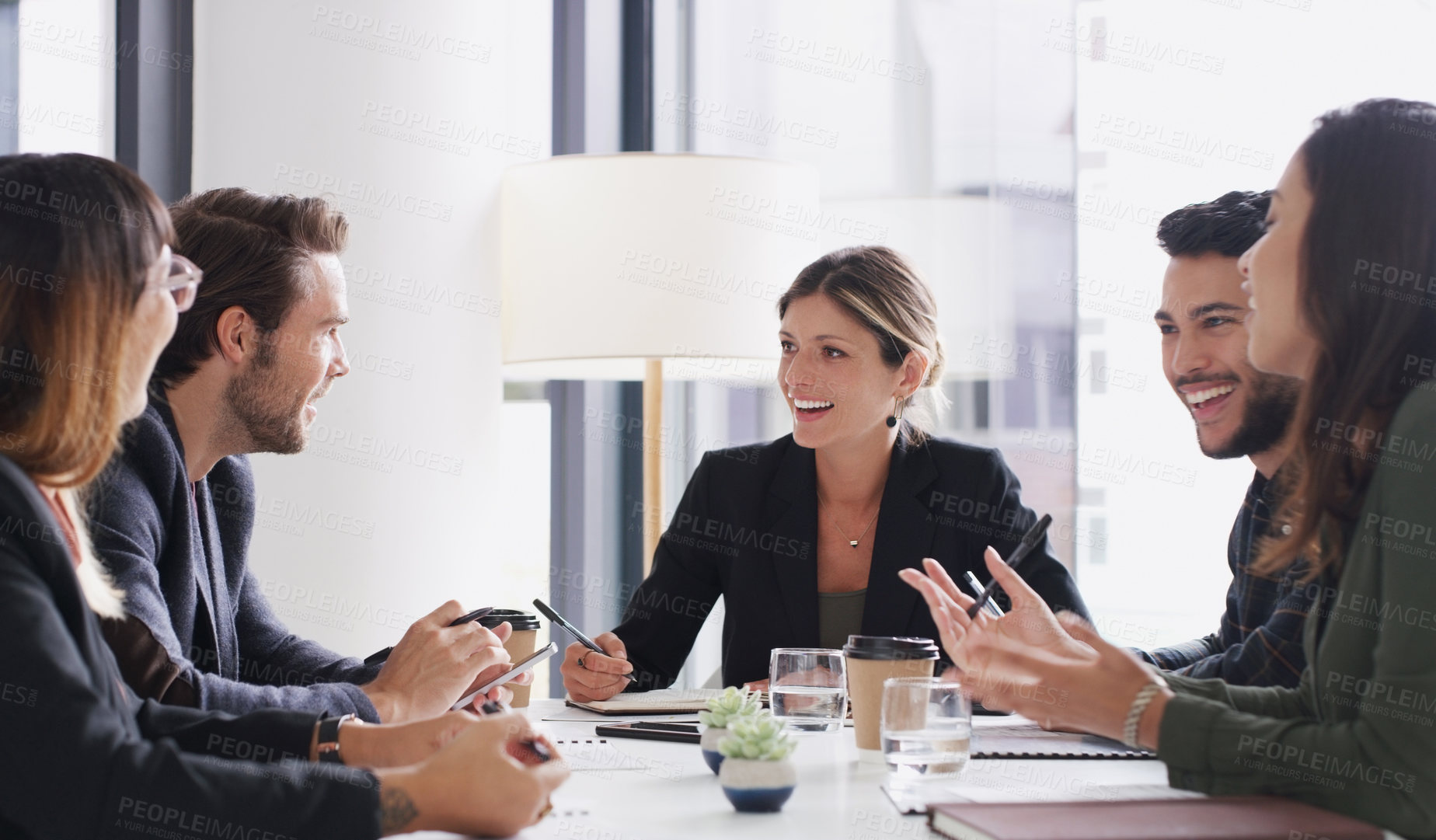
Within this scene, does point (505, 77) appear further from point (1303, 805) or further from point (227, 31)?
point (1303, 805)

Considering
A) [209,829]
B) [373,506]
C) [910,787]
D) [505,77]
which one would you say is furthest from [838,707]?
[505,77]

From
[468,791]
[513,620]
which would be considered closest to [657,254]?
[513,620]

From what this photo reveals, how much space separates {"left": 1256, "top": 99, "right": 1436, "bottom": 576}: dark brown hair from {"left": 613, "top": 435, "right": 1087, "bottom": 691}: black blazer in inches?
38.8

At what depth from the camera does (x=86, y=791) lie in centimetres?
96

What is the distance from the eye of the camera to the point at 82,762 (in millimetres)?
952

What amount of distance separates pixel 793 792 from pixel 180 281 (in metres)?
0.83

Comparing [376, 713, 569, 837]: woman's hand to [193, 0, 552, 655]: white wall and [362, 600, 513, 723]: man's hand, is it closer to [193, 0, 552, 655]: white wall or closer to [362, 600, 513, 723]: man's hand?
[362, 600, 513, 723]: man's hand

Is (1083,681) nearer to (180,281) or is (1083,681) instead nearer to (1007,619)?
(1007,619)

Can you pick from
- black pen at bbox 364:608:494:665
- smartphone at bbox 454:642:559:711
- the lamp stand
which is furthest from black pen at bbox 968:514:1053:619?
the lamp stand

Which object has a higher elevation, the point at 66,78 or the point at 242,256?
the point at 66,78

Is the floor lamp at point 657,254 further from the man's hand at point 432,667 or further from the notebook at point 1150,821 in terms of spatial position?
the notebook at point 1150,821

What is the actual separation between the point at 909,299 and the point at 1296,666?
114 centimetres

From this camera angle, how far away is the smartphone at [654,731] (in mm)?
1568

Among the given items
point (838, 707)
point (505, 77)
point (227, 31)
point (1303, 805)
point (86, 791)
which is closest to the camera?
point (86, 791)
